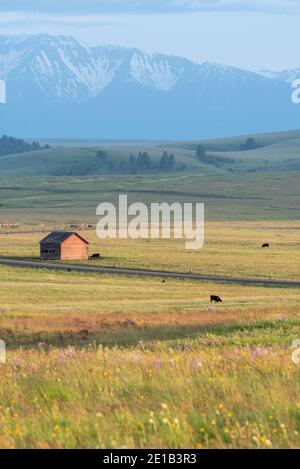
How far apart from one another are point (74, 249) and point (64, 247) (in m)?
1.17

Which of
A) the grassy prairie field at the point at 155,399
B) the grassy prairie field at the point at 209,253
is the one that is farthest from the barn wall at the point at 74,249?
the grassy prairie field at the point at 155,399

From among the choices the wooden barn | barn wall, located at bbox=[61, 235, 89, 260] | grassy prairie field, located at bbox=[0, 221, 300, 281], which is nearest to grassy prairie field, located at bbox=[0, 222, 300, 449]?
grassy prairie field, located at bbox=[0, 221, 300, 281]

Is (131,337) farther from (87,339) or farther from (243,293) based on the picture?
(243,293)

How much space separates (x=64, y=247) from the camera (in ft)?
297

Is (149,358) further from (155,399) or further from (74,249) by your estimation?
(74,249)

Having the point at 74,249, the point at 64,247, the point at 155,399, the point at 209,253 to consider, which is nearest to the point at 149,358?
the point at 155,399

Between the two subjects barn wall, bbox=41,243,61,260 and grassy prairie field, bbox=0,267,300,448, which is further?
barn wall, bbox=41,243,61,260

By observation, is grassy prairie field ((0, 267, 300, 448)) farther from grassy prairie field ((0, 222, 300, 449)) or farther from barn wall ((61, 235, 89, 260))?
barn wall ((61, 235, 89, 260))

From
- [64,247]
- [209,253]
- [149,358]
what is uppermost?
[149,358]

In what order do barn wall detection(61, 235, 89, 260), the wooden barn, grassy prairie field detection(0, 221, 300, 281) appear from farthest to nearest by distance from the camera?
1. barn wall detection(61, 235, 89, 260)
2. the wooden barn
3. grassy prairie field detection(0, 221, 300, 281)

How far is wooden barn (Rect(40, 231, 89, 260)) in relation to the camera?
296 feet
